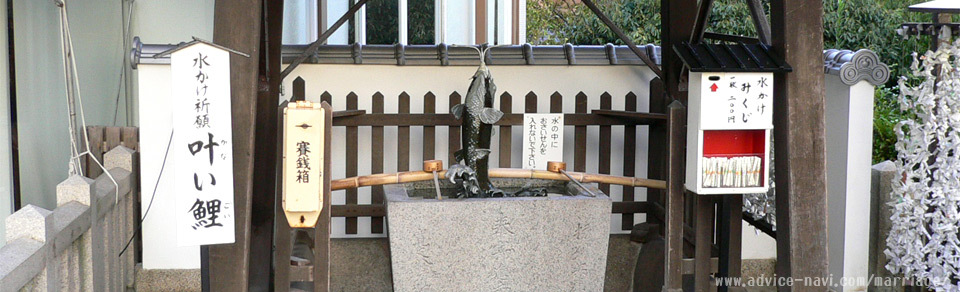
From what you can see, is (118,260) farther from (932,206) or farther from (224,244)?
(932,206)

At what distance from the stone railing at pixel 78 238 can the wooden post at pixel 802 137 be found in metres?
3.32

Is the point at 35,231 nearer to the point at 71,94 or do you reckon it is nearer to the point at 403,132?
the point at 71,94

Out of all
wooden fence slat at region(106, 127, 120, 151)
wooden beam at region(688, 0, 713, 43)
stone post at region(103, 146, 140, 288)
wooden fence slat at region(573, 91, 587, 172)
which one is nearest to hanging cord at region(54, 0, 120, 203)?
stone post at region(103, 146, 140, 288)

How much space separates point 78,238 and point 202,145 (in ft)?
3.66

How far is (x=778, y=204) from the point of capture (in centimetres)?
421

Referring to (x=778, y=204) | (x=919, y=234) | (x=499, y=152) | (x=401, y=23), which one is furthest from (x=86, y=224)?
(x=401, y=23)

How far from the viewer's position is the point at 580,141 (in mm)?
6211

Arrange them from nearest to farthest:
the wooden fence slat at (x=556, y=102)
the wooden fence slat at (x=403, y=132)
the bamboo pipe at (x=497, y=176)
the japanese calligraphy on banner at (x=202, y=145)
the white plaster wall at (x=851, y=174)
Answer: the japanese calligraphy on banner at (x=202, y=145)
the bamboo pipe at (x=497, y=176)
the white plaster wall at (x=851, y=174)
the wooden fence slat at (x=403, y=132)
the wooden fence slat at (x=556, y=102)

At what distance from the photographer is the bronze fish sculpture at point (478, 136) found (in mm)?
4746

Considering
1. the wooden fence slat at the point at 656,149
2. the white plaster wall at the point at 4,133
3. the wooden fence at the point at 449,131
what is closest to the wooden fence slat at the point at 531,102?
the wooden fence at the point at 449,131

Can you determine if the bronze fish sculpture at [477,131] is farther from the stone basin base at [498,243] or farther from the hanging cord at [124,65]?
the hanging cord at [124,65]

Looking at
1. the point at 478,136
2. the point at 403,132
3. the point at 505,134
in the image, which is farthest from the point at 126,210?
the point at 505,134

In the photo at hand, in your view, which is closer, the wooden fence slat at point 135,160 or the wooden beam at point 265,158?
the wooden beam at point 265,158

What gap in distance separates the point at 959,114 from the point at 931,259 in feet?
2.91
